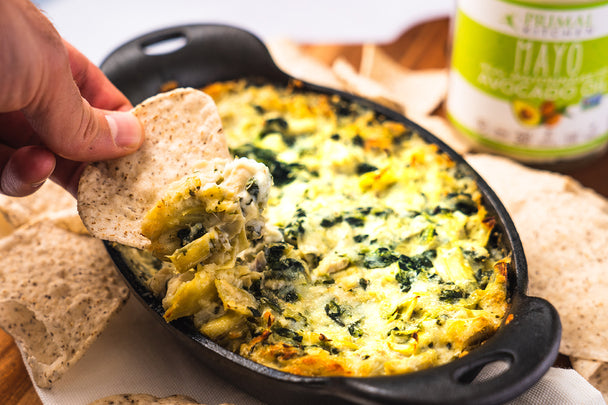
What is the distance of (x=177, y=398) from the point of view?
208 centimetres

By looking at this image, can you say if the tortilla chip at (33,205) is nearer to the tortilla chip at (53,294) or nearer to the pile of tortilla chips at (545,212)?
the tortilla chip at (53,294)

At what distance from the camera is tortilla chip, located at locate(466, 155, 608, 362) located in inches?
90.7

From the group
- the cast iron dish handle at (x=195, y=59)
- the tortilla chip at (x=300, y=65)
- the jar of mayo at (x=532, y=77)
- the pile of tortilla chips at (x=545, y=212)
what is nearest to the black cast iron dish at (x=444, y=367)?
the cast iron dish handle at (x=195, y=59)

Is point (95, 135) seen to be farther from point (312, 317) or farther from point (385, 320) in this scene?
point (385, 320)

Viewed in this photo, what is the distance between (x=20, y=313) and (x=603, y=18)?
2.62m

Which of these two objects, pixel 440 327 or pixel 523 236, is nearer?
pixel 440 327

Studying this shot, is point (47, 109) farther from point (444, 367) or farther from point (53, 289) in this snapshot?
point (444, 367)

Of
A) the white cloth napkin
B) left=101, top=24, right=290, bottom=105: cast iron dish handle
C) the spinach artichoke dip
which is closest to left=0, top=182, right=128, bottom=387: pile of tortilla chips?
the white cloth napkin

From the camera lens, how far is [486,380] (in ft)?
5.30

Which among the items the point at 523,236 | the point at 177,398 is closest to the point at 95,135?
the point at 177,398

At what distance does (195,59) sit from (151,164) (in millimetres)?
950

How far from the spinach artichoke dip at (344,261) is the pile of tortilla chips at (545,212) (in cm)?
40

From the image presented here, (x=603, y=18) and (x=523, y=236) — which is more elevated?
(x=603, y=18)

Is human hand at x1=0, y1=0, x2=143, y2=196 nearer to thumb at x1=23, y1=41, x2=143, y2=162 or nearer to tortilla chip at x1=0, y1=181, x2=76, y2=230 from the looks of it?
thumb at x1=23, y1=41, x2=143, y2=162
